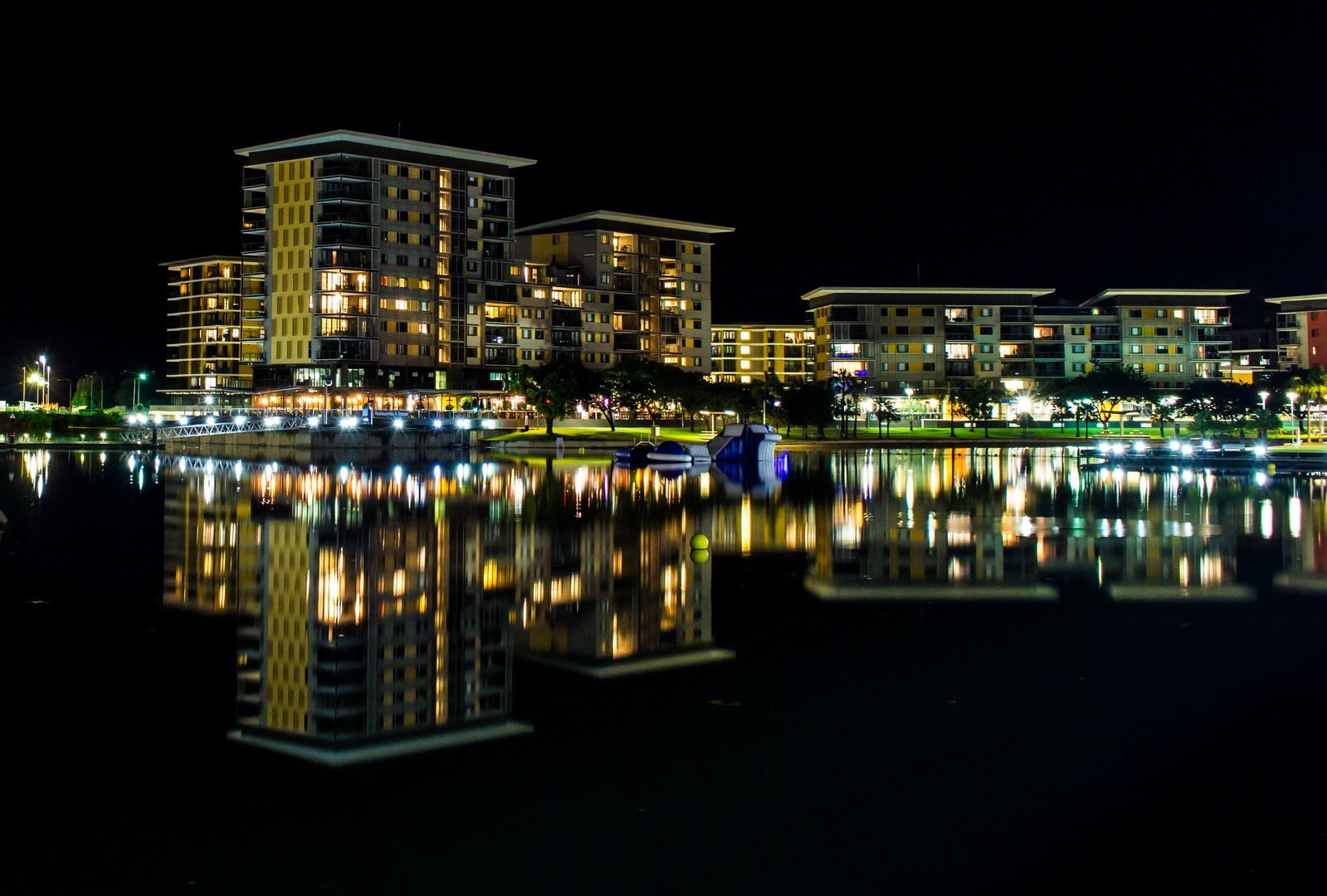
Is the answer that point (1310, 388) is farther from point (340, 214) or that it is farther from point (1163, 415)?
point (340, 214)

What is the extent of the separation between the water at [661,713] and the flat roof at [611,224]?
400 ft

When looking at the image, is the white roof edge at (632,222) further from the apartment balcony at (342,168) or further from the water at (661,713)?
the water at (661,713)

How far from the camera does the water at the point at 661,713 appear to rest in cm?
791

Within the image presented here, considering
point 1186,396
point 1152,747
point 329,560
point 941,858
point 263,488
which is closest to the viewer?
point 941,858

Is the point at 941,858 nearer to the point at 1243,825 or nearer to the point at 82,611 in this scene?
the point at 1243,825

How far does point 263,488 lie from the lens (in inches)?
1731

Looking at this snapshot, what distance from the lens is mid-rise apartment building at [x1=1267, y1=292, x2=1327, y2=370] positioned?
16938 centimetres

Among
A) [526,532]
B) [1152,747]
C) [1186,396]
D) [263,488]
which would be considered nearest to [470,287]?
[1186,396]

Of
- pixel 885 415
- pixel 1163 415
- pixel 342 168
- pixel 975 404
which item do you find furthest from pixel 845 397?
pixel 342 168

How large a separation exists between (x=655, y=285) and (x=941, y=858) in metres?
143

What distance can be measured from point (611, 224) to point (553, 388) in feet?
153

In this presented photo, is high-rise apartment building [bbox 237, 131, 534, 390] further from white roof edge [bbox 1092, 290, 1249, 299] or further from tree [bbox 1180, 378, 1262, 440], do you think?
white roof edge [bbox 1092, 290, 1249, 299]

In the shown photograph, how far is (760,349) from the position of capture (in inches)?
6905

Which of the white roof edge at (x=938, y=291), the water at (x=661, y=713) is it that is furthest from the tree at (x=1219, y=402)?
the water at (x=661, y=713)
